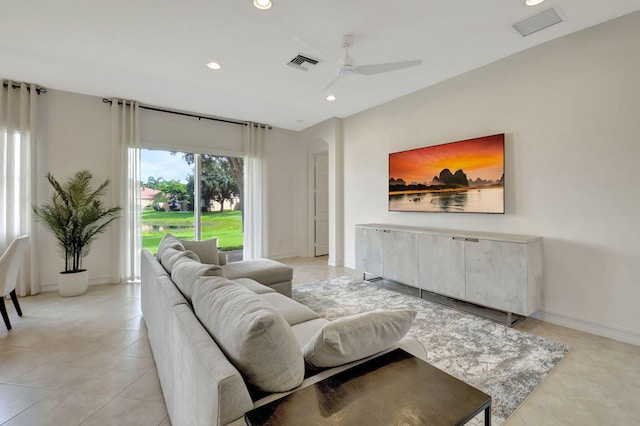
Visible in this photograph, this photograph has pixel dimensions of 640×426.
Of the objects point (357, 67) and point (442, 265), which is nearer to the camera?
point (357, 67)

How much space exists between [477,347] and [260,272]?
230 centimetres

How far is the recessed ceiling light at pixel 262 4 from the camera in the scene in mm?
2340

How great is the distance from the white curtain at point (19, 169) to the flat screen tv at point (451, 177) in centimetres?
523

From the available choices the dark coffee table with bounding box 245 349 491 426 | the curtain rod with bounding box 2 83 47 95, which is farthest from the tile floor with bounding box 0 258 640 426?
the curtain rod with bounding box 2 83 47 95

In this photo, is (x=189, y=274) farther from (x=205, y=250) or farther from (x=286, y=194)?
(x=286, y=194)

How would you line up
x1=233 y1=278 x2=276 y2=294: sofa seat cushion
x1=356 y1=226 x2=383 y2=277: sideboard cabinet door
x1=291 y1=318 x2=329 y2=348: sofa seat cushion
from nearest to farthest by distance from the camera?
x1=291 y1=318 x2=329 y2=348: sofa seat cushion
x1=233 y1=278 x2=276 y2=294: sofa seat cushion
x1=356 y1=226 x2=383 y2=277: sideboard cabinet door

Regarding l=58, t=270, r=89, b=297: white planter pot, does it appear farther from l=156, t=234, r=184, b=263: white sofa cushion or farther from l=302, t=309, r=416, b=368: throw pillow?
l=302, t=309, r=416, b=368: throw pillow

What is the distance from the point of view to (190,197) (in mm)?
5504

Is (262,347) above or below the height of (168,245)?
below

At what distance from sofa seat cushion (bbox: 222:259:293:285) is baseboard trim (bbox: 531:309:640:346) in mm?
2862

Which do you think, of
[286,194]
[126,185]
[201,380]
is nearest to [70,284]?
[126,185]

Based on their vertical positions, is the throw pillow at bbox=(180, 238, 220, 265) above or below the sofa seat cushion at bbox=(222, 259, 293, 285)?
above

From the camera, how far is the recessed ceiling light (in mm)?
2340

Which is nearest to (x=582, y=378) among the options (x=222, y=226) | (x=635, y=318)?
(x=635, y=318)
